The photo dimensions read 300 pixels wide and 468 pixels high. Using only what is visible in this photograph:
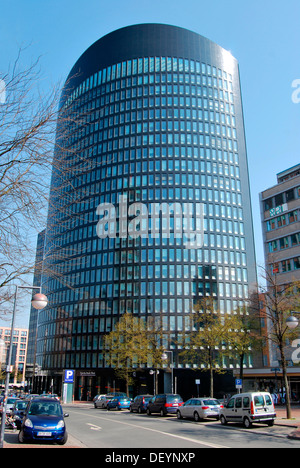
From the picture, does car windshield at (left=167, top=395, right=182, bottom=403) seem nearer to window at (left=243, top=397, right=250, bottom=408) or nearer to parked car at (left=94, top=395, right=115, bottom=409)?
window at (left=243, top=397, right=250, bottom=408)

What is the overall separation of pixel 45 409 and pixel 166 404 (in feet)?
52.5

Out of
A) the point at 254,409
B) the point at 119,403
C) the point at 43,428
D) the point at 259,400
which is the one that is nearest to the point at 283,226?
the point at 119,403

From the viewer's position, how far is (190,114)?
268 feet

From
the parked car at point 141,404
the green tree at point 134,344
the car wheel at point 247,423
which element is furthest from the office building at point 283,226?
the car wheel at point 247,423

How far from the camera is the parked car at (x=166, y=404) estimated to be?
2950cm

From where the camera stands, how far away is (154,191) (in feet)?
252

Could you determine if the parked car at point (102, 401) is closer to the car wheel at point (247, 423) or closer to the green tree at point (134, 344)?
the green tree at point (134, 344)

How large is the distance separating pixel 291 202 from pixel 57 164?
47996 millimetres

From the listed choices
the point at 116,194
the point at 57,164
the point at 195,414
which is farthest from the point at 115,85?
the point at 57,164

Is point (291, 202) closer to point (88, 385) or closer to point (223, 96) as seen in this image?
point (223, 96)

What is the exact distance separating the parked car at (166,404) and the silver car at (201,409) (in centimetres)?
297

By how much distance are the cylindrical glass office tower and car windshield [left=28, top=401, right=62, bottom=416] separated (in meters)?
50.4

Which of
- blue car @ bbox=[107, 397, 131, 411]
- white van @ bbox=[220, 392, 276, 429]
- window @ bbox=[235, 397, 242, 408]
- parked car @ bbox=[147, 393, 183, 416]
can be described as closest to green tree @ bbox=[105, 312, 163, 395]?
blue car @ bbox=[107, 397, 131, 411]

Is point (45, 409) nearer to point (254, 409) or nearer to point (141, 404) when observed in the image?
point (254, 409)
